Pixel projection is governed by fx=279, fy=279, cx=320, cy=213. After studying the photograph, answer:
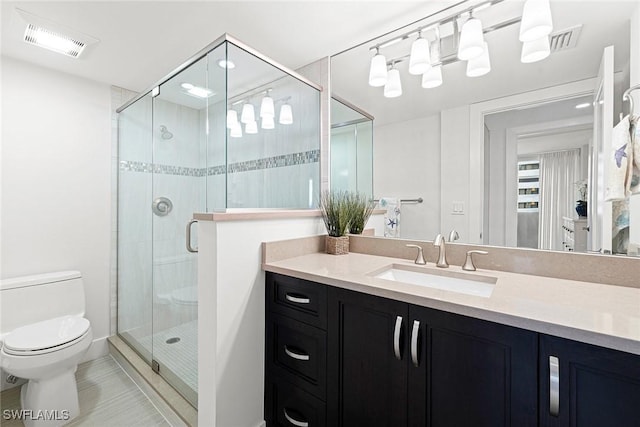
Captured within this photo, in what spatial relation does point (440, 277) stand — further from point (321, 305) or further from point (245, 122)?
point (245, 122)

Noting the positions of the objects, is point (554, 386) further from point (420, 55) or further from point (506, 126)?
point (420, 55)

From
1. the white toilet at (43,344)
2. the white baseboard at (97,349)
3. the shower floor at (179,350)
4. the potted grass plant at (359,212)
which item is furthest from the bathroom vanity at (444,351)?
the white baseboard at (97,349)

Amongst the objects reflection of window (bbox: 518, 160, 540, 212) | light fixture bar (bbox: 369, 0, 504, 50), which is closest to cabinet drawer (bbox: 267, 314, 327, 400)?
reflection of window (bbox: 518, 160, 540, 212)

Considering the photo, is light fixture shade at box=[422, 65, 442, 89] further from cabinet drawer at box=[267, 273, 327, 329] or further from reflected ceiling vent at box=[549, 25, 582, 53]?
cabinet drawer at box=[267, 273, 327, 329]

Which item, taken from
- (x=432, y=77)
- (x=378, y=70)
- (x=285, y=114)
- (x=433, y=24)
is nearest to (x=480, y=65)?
(x=432, y=77)

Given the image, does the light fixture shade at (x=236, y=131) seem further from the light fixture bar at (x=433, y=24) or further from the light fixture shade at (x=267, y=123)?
the light fixture bar at (x=433, y=24)

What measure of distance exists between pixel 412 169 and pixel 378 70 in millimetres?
623

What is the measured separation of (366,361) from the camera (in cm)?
105

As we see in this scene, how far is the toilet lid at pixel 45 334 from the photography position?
150 centimetres

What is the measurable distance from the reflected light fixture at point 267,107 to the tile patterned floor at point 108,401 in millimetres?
1938

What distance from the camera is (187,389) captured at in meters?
1.63

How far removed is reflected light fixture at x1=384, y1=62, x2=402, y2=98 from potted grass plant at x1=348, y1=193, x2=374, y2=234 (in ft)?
2.07

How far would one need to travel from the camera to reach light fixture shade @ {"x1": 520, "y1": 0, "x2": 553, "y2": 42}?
1.15m

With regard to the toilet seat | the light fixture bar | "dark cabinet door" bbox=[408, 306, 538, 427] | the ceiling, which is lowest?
the toilet seat
